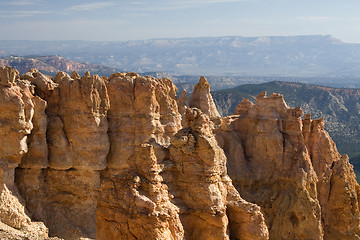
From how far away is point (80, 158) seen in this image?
87.1ft

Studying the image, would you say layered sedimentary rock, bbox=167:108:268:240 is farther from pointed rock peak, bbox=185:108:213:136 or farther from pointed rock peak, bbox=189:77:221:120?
pointed rock peak, bbox=189:77:221:120

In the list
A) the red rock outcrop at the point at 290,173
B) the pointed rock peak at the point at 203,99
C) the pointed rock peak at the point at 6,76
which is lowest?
the red rock outcrop at the point at 290,173

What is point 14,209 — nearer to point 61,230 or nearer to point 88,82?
point 61,230

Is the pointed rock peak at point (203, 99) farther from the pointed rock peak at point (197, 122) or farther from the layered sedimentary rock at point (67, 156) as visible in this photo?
the pointed rock peak at point (197, 122)

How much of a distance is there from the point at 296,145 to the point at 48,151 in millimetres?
14236

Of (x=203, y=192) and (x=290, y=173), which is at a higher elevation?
(x=203, y=192)

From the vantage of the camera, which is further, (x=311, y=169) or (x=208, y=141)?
(x=311, y=169)

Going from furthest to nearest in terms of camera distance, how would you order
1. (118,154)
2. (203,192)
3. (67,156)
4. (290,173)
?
(118,154), (290,173), (67,156), (203,192)

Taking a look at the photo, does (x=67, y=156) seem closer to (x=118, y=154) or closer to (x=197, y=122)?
(x=118, y=154)

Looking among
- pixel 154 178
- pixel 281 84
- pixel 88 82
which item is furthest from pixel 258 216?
pixel 281 84

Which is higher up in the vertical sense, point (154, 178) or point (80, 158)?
point (154, 178)

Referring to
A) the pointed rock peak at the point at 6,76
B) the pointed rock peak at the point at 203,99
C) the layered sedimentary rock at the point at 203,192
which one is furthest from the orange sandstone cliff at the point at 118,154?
the layered sedimentary rock at the point at 203,192

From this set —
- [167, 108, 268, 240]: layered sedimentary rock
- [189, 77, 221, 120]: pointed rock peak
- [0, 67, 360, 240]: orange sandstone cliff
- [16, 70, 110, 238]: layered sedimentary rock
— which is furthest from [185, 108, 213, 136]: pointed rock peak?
[189, 77, 221, 120]: pointed rock peak

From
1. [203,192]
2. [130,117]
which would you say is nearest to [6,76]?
[130,117]
